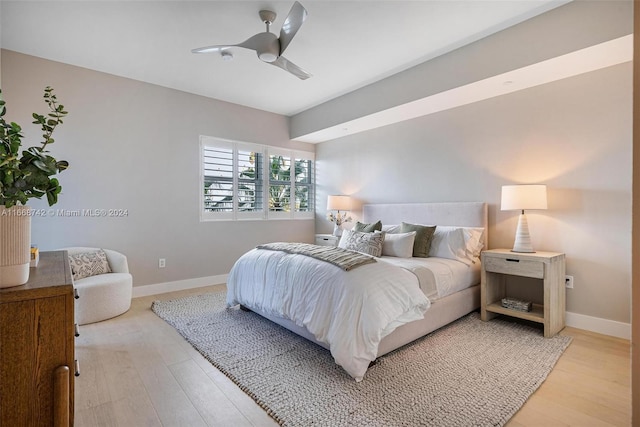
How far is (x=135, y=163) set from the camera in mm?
4074

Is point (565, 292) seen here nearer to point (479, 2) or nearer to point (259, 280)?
point (479, 2)

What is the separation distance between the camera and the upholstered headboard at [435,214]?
361cm

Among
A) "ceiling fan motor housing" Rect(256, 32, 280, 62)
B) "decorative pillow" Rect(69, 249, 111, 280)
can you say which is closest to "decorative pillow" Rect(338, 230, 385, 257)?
"ceiling fan motor housing" Rect(256, 32, 280, 62)

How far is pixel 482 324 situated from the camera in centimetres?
310

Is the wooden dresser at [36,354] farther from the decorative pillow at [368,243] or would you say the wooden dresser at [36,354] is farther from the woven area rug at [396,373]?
the decorative pillow at [368,243]

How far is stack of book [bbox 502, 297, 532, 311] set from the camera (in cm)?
301

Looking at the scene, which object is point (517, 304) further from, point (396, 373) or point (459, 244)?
point (396, 373)

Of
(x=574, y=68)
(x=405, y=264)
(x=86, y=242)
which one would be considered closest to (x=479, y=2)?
(x=574, y=68)

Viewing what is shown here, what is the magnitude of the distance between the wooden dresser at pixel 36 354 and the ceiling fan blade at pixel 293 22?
84.8 inches

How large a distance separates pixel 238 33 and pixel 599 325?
4310mm

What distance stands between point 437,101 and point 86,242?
4461mm

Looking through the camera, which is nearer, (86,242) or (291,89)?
(86,242)

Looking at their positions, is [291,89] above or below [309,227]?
above

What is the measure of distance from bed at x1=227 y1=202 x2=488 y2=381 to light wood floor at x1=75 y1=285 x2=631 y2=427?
26.3 inches
